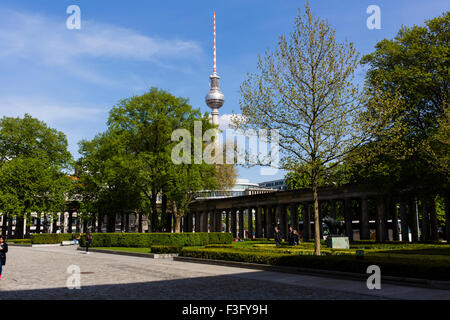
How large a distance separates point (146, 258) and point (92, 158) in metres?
31.2

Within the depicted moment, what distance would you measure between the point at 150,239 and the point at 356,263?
29763mm

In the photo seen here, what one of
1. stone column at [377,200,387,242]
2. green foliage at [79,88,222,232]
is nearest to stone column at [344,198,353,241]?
stone column at [377,200,387,242]

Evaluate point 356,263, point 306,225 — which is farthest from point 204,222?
point 356,263

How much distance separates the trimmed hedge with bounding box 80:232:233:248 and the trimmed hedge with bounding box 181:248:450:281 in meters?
18.4

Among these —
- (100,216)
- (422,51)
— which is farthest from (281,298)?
(100,216)

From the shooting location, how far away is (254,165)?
24.5m

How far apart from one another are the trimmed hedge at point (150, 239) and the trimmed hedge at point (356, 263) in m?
18.4

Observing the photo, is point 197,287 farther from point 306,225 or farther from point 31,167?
point 31,167

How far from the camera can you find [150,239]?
42.7m

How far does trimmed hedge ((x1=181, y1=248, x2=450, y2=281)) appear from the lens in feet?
47.2

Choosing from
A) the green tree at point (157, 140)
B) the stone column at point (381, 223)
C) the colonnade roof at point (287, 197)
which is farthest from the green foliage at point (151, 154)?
the stone column at point (381, 223)

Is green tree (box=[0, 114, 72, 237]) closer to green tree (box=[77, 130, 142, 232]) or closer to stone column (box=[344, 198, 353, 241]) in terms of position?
green tree (box=[77, 130, 142, 232])

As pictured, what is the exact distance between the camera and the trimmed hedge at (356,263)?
14.4 meters
